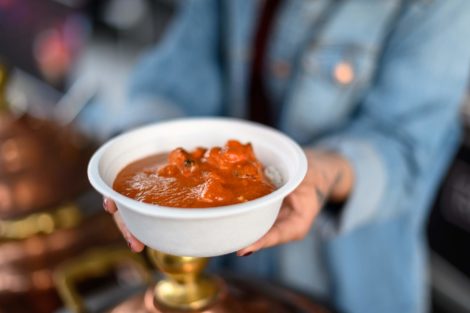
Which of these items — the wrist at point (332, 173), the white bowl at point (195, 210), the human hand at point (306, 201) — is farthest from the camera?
the wrist at point (332, 173)

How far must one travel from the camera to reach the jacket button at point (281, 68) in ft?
4.40

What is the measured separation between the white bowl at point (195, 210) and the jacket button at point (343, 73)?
48 centimetres

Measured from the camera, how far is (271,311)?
0.84 m

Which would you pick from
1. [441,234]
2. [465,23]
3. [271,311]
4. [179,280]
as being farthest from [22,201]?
[441,234]

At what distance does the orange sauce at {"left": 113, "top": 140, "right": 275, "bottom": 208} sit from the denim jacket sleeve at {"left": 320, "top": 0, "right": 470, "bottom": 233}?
1.27 ft

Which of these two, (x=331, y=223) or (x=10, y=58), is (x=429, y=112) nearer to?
(x=331, y=223)

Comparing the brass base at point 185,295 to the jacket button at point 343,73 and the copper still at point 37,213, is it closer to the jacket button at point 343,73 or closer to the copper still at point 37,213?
the copper still at point 37,213

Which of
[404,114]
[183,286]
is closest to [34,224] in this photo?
[183,286]

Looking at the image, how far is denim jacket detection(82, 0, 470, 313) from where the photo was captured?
1076mm

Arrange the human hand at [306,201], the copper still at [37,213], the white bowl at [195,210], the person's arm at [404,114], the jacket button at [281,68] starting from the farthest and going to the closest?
the jacket button at [281,68] → the copper still at [37,213] → the person's arm at [404,114] → the human hand at [306,201] → the white bowl at [195,210]

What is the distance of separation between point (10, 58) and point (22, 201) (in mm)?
3068

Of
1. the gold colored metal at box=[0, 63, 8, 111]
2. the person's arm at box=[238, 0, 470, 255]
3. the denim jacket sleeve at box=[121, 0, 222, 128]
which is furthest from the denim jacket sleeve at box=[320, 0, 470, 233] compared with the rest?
the gold colored metal at box=[0, 63, 8, 111]

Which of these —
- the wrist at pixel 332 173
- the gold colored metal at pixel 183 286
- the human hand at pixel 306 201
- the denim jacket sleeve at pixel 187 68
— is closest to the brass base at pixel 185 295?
the gold colored metal at pixel 183 286

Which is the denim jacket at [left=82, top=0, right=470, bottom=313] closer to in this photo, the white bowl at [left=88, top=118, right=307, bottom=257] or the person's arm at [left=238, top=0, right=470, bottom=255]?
the person's arm at [left=238, top=0, right=470, bottom=255]
